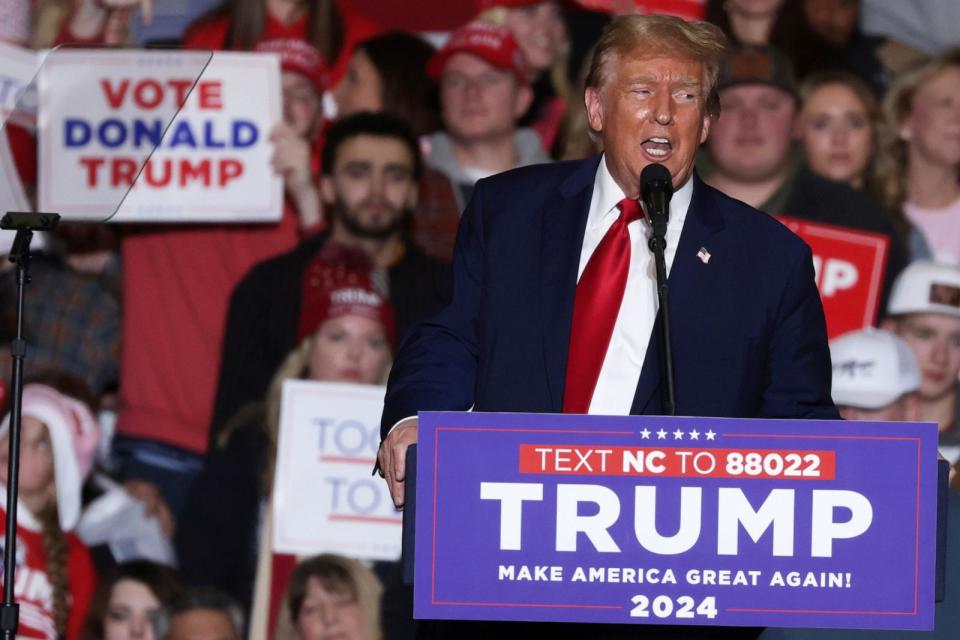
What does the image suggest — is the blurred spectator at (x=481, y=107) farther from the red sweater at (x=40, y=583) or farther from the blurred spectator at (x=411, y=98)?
the red sweater at (x=40, y=583)

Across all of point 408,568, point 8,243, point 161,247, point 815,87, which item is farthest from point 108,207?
point 815,87

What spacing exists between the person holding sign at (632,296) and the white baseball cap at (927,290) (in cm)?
317

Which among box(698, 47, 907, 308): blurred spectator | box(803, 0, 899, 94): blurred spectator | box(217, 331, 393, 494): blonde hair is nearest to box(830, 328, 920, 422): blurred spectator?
box(698, 47, 907, 308): blurred spectator

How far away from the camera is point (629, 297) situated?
2.39 meters

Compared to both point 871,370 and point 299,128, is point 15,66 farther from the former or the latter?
point 871,370

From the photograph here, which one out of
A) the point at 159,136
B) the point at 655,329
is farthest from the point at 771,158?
the point at 655,329

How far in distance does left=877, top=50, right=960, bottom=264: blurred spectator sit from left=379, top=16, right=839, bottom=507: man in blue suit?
3.28m

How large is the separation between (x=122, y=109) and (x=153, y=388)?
122cm

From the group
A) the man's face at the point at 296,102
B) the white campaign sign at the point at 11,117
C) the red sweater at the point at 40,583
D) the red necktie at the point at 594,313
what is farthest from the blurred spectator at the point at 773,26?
the red necktie at the point at 594,313

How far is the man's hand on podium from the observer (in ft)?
7.16

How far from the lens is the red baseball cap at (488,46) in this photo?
18.4 feet

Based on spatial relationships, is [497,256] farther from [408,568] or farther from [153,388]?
[153,388]

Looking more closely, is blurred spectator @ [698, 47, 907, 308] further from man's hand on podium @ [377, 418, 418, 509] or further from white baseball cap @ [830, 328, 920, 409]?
man's hand on podium @ [377, 418, 418, 509]

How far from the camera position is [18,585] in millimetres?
5277
